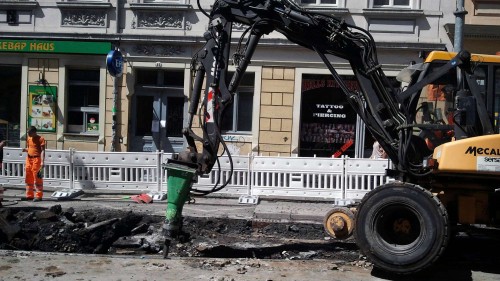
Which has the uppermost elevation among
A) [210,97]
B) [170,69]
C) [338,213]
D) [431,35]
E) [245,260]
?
[431,35]

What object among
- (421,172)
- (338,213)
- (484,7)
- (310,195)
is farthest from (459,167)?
(484,7)

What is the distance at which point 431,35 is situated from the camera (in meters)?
15.0

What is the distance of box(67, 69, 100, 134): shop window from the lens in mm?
16219

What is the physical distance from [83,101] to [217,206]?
6.78m

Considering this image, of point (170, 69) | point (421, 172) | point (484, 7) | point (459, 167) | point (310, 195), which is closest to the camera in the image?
point (459, 167)

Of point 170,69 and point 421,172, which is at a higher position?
point 170,69

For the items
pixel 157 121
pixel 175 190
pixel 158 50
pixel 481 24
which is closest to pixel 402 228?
pixel 175 190

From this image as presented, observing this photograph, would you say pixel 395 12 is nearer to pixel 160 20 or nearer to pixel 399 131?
pixel 160 20

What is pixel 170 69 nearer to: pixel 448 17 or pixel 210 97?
pixel 448 17

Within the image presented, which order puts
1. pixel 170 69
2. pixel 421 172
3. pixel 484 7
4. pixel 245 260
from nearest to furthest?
pixel 421 172
pixel 245 260
pixel 484 7
pixel 170 69

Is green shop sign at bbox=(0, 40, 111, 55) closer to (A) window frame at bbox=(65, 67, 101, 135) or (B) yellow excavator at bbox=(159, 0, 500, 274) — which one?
(A) window frame at bbox=(65, 67, 101, 135)

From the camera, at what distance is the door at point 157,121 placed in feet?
52.8

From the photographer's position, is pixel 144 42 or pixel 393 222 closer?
pixel 393 222

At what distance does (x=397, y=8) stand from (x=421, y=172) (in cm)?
995
